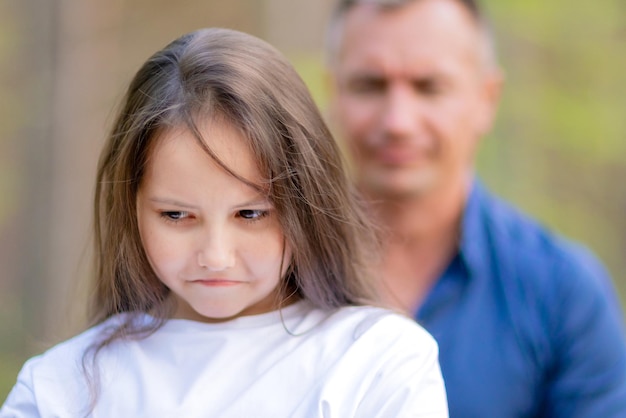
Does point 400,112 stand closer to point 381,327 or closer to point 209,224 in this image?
point 381,327

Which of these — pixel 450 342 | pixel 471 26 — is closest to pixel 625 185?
pixel 471 26

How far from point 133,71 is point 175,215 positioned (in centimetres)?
249

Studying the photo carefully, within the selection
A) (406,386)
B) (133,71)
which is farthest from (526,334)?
(133,71)

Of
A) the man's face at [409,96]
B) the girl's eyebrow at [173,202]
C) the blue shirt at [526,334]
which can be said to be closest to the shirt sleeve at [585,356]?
the blue shirt at [526,334]

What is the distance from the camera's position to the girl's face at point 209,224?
1559 mm

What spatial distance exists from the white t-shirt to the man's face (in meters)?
1.07

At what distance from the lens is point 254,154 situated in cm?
160

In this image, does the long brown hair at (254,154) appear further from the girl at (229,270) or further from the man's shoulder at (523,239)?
the man's shoulder at (523,239)

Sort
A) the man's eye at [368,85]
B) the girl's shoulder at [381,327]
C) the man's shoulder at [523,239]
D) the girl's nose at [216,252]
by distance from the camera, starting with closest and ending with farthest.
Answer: the girl's nose at [216,252]
the girl's shoulder at [381,327]
the man's shoulder at [523,239]
the man's eye at [368,85]

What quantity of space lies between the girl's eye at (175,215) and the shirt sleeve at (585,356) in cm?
138

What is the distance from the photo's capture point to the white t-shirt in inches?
64.1

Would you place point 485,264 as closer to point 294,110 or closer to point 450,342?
point 450,342

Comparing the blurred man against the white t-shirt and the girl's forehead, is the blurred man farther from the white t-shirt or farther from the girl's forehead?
the girl's forehead

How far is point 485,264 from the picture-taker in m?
2.70
